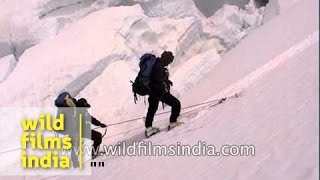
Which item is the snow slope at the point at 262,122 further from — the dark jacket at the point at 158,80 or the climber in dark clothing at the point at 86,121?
the dark jacket at the point at 158,80

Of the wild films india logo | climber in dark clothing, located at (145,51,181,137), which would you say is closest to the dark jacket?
climber in dark clothing, located at (145,51,181,137)

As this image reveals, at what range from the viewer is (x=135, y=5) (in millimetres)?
13062

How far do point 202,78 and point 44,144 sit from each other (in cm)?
362

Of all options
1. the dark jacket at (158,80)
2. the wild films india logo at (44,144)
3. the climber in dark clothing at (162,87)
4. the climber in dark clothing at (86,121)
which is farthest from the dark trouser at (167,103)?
the wild films india logo at (44,144)

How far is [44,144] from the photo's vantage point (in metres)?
9.97

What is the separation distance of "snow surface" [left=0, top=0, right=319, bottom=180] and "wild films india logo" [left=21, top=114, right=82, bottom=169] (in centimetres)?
41

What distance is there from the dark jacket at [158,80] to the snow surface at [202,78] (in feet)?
2.22

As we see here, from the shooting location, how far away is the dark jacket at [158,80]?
22.8 ft

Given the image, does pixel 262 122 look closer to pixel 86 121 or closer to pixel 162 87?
pixel 162 87

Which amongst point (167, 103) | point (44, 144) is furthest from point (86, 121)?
point (44, 144)

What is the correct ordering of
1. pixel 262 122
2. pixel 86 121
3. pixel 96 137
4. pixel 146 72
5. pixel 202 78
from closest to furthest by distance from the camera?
pixel 262 122 → pixel 146 72 → pixel 86 121 → pixel 96 137 → pixel 202 78

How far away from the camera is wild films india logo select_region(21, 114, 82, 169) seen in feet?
25.6

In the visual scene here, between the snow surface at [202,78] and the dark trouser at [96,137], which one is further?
the dark trouser at [96,137]

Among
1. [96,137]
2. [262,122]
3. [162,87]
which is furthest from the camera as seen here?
[96,137]
